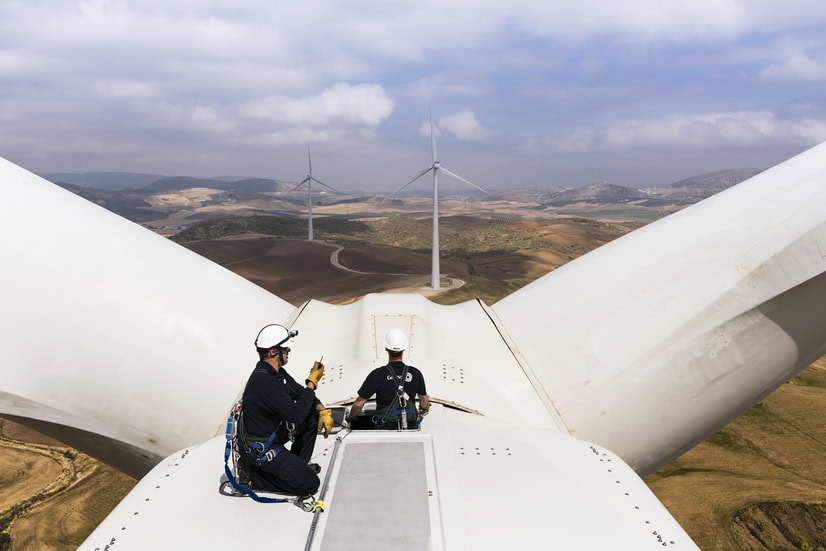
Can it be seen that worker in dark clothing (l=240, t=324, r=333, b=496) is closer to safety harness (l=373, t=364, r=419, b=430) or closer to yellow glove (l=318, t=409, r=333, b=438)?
yellow glove (l=318, t=409, r=333, b=438)

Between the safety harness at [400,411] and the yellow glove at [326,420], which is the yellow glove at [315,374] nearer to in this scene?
the yellow glove at [326,420]

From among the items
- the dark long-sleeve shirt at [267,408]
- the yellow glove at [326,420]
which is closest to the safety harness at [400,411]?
the yellow glove at [326,420]

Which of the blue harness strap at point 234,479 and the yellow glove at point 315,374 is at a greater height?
the yellow glove at point 315,374

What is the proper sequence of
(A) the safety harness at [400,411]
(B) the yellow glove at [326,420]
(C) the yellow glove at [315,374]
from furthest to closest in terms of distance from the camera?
(A) the safety harness at [400,411] → (C) the yellow glove at [315,374] → (B) the yellow glove at [326,420]

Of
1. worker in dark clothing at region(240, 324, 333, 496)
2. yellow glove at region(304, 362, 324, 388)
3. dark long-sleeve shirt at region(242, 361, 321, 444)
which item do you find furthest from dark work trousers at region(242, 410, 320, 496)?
yellow glove at region(304, 362, 324, 388)

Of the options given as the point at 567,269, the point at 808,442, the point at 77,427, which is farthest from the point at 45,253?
the point at 808,442

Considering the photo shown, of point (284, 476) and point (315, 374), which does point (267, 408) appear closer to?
point (284, 476)
